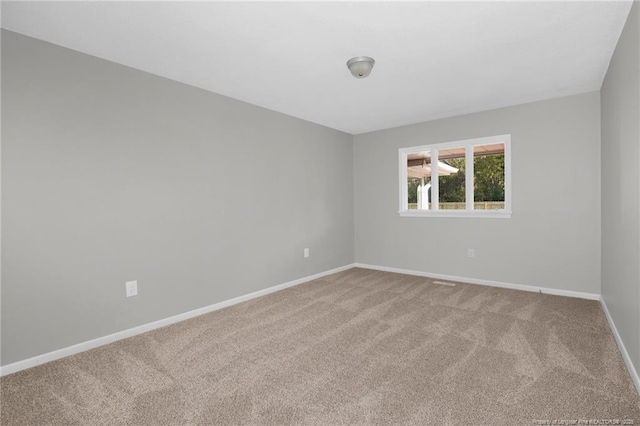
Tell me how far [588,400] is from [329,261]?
3.45 m

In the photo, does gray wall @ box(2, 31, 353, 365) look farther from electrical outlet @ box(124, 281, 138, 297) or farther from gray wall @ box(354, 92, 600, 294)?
gray wall @ box(354, 92, 600, 294)

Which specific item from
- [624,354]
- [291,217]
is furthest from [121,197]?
[624,354]

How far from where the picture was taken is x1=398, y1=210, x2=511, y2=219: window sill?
4.01 metres

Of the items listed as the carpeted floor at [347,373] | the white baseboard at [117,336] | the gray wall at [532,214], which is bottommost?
the carpeted floor at [347,373]

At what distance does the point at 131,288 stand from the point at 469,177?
4.08m

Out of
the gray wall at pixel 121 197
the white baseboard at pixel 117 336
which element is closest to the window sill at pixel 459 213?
the gray wall at pixel 121 197

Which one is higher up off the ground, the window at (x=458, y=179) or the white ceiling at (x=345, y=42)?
the white ceiling at (x=345, y=42)

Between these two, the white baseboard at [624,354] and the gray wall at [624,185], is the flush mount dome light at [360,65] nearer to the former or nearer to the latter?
the gray wall at [624,185]

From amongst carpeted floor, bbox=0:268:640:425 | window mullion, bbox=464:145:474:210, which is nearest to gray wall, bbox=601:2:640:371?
carpeted floor, bbox=0:268:640:425

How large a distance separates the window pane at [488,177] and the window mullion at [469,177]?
5 cm

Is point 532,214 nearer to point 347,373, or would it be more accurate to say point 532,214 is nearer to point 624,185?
point 624,185

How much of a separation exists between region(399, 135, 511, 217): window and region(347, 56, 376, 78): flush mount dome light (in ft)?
7.34

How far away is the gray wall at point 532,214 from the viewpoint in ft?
11.4

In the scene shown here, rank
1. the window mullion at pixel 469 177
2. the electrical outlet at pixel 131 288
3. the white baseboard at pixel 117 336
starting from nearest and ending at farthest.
A: the white baseboard at pixel 117 336, the electrical outlet at pixel 131 288, the window mullion at pixel 469 177
